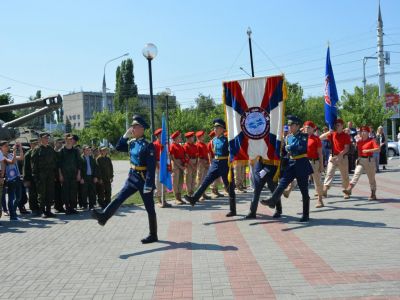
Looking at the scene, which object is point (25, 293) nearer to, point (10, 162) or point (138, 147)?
point (138, 147)

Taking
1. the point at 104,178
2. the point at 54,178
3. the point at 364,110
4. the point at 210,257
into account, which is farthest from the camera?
the point at 364,110

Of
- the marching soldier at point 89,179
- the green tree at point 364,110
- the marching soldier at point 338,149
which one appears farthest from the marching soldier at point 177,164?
the green tree at point 364,110

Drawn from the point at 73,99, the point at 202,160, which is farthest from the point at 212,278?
the point at 73,99

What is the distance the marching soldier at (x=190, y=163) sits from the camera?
43.2ft

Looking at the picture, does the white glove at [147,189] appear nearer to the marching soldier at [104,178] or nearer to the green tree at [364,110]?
the marching soldier at [104,178]

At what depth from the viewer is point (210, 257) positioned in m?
6.54

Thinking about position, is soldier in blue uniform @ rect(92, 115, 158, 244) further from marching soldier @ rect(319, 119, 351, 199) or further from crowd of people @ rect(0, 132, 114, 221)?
marching soldier @ rect(319, 119, 351, 199)

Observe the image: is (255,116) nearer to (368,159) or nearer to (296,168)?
(296,168)

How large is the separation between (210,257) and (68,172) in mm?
5810

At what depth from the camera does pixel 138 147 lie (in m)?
7.74

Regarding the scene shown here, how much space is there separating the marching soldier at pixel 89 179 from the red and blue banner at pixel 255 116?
13.6ft

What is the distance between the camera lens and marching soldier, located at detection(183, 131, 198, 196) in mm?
13156

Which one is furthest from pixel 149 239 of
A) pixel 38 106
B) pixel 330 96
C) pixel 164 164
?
pixel 38 106

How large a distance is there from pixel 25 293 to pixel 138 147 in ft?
10.2
